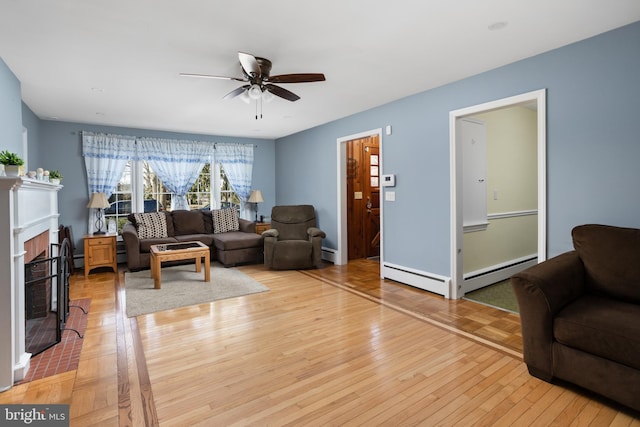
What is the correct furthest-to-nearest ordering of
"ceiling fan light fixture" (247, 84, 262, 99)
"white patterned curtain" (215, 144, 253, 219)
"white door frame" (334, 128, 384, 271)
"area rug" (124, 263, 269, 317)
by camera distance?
"white patterned curtain" (215, 144, 253, 219)
"white door frame" (334, 128, 384, 271)
"area rug" (124, 263, 269, 317)
"ceiling fan light fixture" (247, 84, 262, 99)

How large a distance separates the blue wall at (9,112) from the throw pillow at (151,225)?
219 centimetres

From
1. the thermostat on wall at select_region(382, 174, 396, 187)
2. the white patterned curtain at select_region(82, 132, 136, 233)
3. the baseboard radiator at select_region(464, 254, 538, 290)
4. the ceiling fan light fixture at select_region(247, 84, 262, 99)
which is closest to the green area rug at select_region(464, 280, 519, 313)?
the baseboard radiator at select_region(464, 254, 538, 290)

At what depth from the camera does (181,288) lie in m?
4.28

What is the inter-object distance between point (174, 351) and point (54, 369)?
772 mm

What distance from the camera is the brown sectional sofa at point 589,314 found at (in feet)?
5.98

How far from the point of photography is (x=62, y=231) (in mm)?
5195

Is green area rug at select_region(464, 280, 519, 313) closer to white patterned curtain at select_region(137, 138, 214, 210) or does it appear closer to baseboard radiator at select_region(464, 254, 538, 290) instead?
baseboard radiator at select_region(464, 254, 538, 290)

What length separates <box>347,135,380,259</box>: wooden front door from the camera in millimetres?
5926

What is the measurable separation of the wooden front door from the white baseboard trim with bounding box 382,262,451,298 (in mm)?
1430

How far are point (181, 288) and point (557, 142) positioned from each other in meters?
4.37

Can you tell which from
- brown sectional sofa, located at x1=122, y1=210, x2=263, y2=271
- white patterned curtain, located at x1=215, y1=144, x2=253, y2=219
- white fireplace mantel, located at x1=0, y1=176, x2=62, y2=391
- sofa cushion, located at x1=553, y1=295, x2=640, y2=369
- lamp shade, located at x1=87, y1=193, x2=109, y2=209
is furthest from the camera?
white patterned curtain, located at x1=215, y1=144, x2=253, y2=219

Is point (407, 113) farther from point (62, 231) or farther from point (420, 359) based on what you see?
point (62, 231)

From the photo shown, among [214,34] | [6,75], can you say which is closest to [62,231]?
[6,75]

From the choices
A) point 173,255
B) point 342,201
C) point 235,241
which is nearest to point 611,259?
point 342,201
